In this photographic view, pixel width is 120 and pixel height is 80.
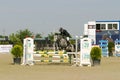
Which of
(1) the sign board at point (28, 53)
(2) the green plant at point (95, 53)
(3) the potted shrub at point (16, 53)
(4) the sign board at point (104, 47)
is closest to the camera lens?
(2) the green plant at point (95, 53)

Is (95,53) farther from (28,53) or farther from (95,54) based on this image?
(28,53)

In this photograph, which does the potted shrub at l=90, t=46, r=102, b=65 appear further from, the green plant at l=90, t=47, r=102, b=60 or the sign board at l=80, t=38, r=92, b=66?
the sign board at l=80, t=38, r=92, b=66

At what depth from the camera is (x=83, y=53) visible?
19.9 metres

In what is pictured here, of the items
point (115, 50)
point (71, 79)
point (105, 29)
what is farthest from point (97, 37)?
point (71, 79)

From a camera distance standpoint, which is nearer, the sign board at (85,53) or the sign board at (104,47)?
the sign board at (85,53)

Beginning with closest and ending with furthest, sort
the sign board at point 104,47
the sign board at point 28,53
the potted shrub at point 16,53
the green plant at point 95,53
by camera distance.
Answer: the green plant at point 95,53, the sign board at point 28,53, the potted shrub at point 16,53, the sign board at point 104,47

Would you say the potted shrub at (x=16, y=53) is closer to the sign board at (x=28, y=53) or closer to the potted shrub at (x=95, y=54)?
the sign board at (x=28, y=53)

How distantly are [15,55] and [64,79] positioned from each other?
892 centimetres

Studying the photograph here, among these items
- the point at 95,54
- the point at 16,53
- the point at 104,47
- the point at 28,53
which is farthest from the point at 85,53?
the point at 104,47

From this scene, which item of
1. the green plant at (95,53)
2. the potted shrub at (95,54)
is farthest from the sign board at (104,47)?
the green plant at (95,53)

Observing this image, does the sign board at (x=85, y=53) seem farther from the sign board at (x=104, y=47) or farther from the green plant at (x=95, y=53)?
the sign board at (x=104, y=47)

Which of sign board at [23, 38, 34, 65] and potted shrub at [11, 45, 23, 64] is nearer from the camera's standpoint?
sign board at [23, 38, 34, 65]

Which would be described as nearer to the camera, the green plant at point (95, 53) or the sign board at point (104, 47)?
the green plant at point (95, 53)

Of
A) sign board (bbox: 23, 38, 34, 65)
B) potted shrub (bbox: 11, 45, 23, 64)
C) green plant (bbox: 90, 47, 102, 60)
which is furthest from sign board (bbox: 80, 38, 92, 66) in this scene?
potted shrub (bbox: 11, 45, 23, 64)
